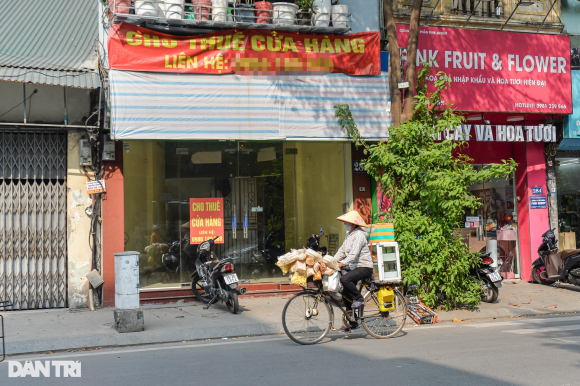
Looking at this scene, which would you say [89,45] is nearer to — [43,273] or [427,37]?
[43,273]

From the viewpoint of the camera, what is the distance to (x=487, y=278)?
1123cm

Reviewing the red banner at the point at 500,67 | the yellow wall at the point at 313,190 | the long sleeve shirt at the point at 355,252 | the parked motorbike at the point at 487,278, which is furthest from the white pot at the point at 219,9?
the parked motorbike at the point at 487,278

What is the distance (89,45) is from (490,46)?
935cm

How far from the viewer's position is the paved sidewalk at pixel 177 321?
838 centimetres

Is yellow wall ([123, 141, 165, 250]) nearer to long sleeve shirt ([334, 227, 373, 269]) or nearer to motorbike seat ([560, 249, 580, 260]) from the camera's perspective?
long sleeve shirt ([334, 227, 373, 269])

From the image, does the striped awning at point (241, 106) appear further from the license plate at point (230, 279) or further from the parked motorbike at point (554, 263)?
the parked motorbike at point (554, 263)

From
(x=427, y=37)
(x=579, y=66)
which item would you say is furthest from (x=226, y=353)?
(x=579, y=66)

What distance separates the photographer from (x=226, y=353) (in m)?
7.53

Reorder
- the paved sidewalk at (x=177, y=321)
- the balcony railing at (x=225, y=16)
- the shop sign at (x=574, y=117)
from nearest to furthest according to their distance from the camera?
the paved sidewalk at (x=177, y=321)
the balcony railing at (x=225, y=16)
the shop sign at (x=574, y=117)

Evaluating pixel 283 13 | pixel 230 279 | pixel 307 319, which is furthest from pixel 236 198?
pixel 307 319

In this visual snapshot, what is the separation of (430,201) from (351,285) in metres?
3.01

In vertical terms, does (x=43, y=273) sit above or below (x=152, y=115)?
below

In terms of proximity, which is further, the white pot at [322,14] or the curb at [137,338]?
the white pot at [322,14]

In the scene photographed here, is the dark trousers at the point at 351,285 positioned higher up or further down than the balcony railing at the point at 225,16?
further down
